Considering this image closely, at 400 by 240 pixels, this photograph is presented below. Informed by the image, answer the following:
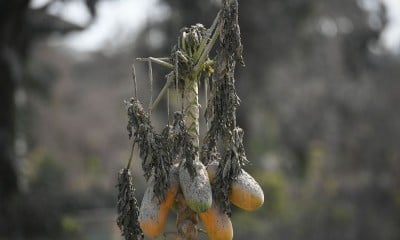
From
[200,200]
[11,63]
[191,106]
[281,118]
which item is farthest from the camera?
[281,118]

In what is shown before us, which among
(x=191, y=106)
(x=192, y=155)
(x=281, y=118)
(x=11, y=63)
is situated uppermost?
(x=191, y=106)

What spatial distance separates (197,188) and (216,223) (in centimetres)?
16

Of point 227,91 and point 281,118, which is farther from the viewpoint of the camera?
point 281,118

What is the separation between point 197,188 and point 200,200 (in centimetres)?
4

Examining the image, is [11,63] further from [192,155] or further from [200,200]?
[200,200]

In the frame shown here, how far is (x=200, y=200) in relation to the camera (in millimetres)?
2395

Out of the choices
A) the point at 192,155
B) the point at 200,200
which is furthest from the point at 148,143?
the point at 200,200

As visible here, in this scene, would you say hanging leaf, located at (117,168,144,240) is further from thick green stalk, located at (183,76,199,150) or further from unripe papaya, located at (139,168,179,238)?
thick green stalk, located at (183,76,199,150)

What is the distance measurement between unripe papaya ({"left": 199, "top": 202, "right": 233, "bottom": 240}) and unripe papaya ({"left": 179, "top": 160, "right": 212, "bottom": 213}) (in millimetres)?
80

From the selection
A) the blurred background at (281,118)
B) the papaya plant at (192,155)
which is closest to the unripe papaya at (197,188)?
the papaya plant at (192,155)

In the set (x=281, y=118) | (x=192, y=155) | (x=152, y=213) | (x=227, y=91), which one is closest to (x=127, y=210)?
(x=152, y=213)

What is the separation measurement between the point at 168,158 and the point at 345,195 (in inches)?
542

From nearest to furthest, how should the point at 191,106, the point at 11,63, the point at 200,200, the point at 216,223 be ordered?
the point at 200,200, the point at 216,223, the point at 191,106, the point at 11,63

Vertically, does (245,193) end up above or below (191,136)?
below
